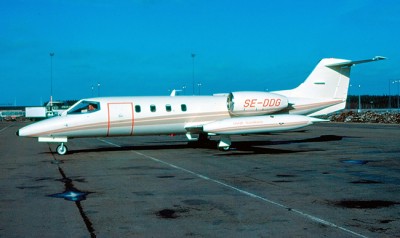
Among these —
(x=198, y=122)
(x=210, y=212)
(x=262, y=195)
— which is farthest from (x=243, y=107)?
(x=210, y=212)

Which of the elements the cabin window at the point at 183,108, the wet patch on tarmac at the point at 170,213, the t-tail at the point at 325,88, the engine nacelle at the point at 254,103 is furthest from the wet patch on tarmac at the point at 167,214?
the t-tail at the point at 325,88

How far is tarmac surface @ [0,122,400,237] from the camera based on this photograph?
321 inches

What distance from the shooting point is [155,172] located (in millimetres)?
15781

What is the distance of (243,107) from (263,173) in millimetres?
9241

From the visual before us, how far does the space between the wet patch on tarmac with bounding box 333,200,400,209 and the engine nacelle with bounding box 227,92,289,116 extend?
14001 mm

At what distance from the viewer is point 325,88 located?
26.8 meters

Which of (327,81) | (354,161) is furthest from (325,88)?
(354,161)

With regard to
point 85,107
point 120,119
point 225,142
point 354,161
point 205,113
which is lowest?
point 354,161

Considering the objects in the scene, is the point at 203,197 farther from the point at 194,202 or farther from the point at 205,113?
the point at 205,113

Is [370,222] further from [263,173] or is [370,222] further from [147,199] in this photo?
[263,173]

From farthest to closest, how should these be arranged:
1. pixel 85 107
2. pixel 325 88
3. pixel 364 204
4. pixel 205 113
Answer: pixel 325 88, pixel 205 113, pixel 85 107, pixel 364 204

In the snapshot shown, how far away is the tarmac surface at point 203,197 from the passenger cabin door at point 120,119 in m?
3.11

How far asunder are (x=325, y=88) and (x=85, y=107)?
1238 cm

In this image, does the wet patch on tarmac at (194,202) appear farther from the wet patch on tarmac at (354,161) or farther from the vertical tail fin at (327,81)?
the vertical tail fin at (327,81)
